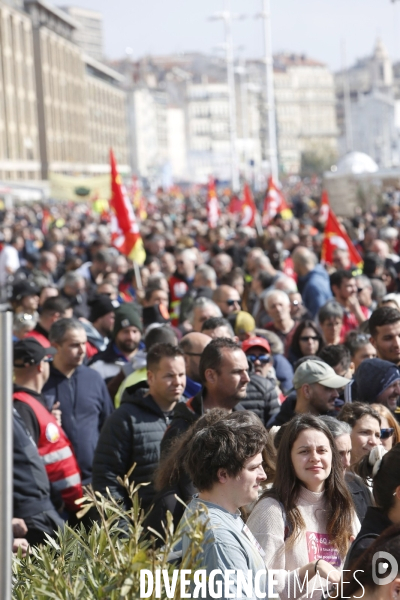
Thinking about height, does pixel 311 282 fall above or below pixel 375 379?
above

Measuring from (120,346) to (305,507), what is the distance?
411cm

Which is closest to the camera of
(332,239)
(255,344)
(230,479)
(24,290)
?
(230,479)

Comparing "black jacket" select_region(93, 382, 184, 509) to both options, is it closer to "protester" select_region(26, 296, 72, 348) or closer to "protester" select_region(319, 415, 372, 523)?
"protester" select_region(319, 415, 372, 523)

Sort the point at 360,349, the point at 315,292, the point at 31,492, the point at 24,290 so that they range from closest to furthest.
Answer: the point at 31,492, the point at 360,349, the point at 24,290, the point at 315,292

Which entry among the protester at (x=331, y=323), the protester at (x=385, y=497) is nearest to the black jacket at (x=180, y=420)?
the protester at (x=385, y=497)

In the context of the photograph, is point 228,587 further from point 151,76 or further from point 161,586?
point 151,76

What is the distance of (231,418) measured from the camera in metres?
3.92

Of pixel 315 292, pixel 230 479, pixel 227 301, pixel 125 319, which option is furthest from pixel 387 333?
pixel 315 292

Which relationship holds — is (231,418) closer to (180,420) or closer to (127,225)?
(180,420)

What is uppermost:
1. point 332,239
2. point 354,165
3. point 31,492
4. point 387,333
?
point 354,165

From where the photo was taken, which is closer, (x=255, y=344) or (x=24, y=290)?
(x=255, y=344)

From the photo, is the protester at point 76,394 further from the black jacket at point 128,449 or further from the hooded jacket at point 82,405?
the black jacket at point 128,449

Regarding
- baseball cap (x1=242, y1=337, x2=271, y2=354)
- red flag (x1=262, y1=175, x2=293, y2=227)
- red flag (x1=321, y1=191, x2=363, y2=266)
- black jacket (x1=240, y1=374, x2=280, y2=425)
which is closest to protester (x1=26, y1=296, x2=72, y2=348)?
baseball cap (x1=242, y1=337, x2=271, y2=354)

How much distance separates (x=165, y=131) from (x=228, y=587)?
179 metres
